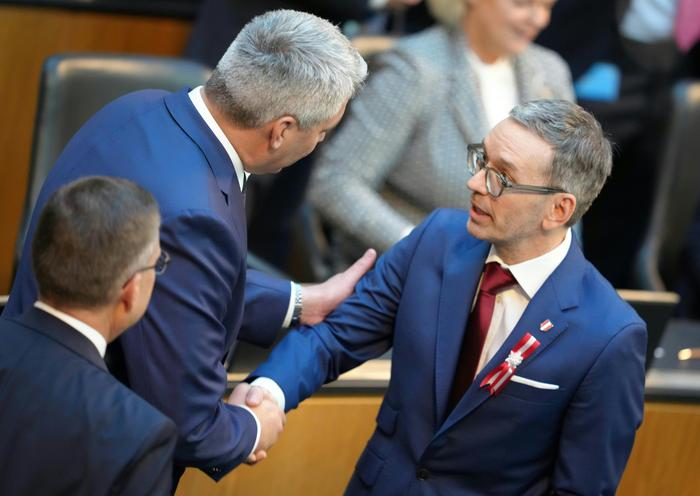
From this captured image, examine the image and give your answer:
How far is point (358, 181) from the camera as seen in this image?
3184mm

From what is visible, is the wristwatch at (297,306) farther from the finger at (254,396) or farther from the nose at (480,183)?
the nose at (480,183)

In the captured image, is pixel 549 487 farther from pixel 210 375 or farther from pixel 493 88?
pixel 493 88

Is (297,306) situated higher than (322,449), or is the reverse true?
(297,306)

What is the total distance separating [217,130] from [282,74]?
0.50 feet

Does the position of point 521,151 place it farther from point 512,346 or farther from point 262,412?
point 262,412

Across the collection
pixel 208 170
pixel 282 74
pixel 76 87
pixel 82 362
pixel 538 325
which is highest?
pixel 282 74

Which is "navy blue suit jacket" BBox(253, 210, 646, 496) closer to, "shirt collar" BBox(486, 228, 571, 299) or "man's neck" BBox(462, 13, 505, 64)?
"shirt collar" BBox(486, 228, 571, 299)

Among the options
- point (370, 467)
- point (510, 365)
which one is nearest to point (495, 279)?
point (510, 365)

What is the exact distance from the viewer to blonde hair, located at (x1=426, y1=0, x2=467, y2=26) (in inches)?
130

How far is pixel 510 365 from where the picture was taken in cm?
211

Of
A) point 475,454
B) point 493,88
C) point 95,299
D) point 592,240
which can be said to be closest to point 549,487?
point 475,454

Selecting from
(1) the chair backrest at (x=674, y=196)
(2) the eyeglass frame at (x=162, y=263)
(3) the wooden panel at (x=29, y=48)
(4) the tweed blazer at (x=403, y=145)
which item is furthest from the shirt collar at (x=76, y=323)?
(1) the chair backrest at (x=674, y=196)

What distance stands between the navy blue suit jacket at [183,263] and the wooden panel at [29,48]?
188 cm

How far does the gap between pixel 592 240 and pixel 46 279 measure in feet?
9.81
